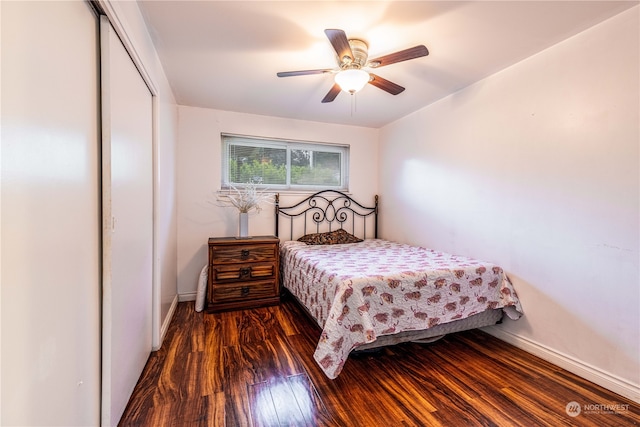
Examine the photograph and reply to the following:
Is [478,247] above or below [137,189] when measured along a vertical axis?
below

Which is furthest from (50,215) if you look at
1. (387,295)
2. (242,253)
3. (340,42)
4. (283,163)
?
(283,163)

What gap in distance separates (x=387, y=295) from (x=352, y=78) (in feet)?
4.70

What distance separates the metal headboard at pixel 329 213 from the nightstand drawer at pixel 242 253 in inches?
20.2

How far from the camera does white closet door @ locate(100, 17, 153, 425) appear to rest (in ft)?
3.82

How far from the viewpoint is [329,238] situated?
337 cm

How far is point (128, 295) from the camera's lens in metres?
1.41

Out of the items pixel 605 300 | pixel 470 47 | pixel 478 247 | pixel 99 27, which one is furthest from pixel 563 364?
pixel 99 27

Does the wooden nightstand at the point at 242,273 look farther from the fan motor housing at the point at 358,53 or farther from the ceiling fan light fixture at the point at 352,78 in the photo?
the fan motor housing at the point at 358,53

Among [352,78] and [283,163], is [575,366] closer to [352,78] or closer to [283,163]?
[352,78]

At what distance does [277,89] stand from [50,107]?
1.99m

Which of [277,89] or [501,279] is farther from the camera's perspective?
[277,89]

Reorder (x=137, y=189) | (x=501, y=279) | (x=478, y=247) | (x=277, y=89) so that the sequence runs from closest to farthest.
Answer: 1. (x=137, y=189)
2. (x=501, y=279)
3. (x=478, y=247)
4. (x=277, y=89)

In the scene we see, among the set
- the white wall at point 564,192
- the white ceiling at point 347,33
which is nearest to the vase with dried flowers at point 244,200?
the white ceiling at point 347,33

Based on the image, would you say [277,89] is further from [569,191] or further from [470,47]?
[569,191]
